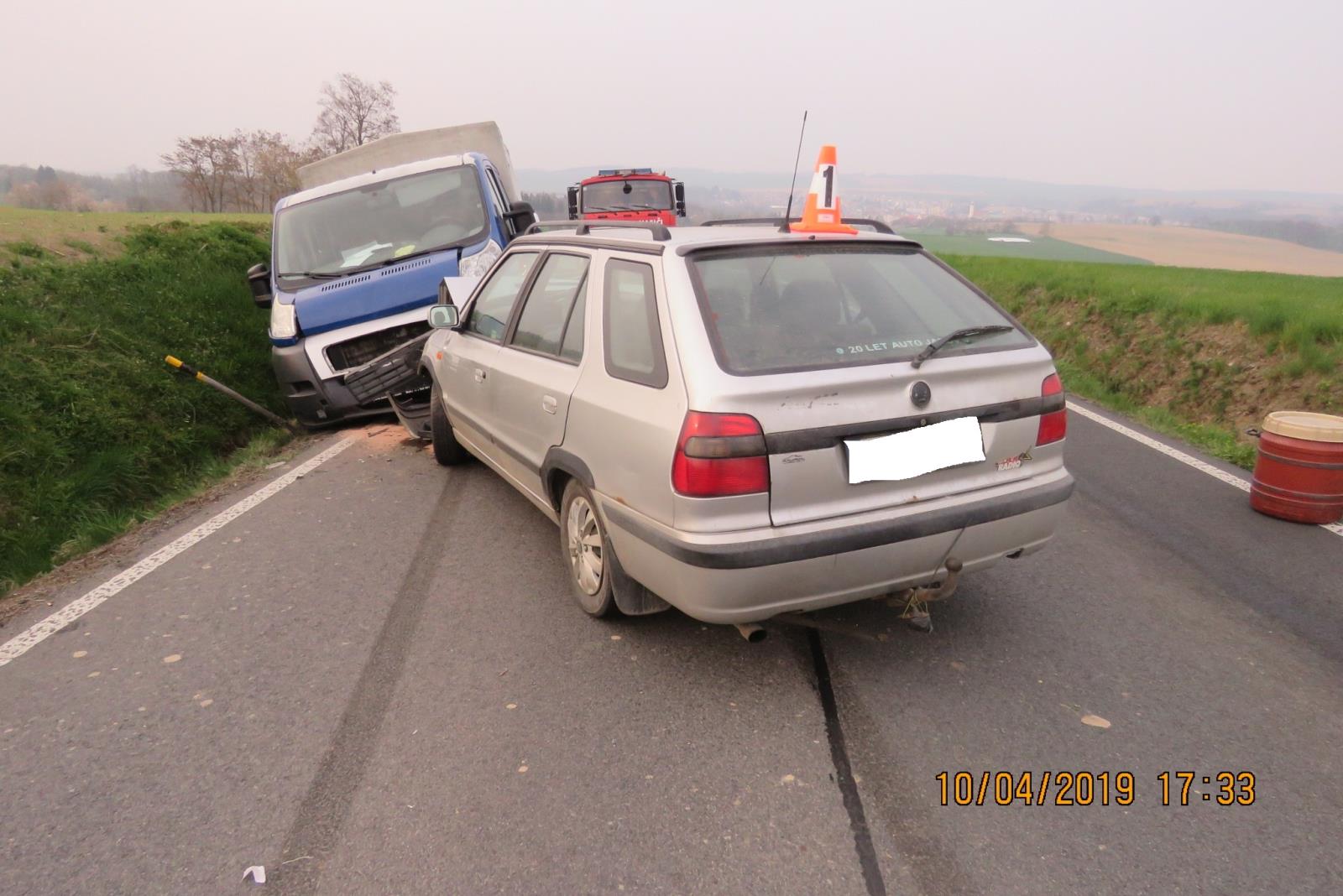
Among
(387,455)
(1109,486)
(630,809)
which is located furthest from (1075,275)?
(630,809)

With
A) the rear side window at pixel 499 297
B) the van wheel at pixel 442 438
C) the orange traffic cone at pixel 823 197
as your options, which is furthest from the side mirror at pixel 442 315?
the orange traffic cone at pixel 823 197

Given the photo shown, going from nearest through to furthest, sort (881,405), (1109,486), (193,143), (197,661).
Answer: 1. (881,405)
2. (197,661)
3. (1109,486)
4. (193,143)

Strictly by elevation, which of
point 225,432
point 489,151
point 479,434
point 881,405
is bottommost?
point 225,432

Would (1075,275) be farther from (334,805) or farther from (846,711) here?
(334,805)

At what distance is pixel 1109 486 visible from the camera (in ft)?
18.0

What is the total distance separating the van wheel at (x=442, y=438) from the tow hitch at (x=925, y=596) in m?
3.33

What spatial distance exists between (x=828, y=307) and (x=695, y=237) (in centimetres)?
62

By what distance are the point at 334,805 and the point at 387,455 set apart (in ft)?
14.0

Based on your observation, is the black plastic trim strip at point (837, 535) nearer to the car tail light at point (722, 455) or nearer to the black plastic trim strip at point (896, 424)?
the car tail light at point (722, 455)

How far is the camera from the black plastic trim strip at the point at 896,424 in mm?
2797

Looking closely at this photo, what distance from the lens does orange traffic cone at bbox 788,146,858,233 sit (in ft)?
12.3

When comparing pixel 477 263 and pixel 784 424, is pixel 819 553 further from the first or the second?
pixel 477 263

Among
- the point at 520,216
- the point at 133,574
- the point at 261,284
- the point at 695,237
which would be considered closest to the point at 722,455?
the point at 695,237

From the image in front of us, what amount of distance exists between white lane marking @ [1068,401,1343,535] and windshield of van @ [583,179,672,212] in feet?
31.7
